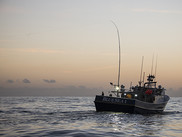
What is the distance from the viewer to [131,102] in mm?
36281

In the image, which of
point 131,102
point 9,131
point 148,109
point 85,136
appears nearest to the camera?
point 85,136

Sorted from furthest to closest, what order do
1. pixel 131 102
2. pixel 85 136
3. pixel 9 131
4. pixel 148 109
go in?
1. pixel 148 109
2. pixel 131 102
3. pixel 9 131
4. pixel 85 136

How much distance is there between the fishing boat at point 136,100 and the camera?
3644 centimetres

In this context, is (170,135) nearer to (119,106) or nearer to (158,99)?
(119,106)

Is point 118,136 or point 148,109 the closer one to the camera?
point 118,136

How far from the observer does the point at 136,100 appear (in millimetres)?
36125

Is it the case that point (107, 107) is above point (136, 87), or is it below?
below

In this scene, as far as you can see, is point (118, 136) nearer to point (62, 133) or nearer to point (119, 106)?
point (62, 133)

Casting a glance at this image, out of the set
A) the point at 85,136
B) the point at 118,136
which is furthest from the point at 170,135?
the point at 85,136

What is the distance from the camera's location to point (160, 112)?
44250mm

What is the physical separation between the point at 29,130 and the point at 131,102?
1776 centimetres

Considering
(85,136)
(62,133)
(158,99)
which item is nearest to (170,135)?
(85,136)

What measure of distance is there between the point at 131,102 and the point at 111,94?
4468mm

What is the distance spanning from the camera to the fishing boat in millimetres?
36438
